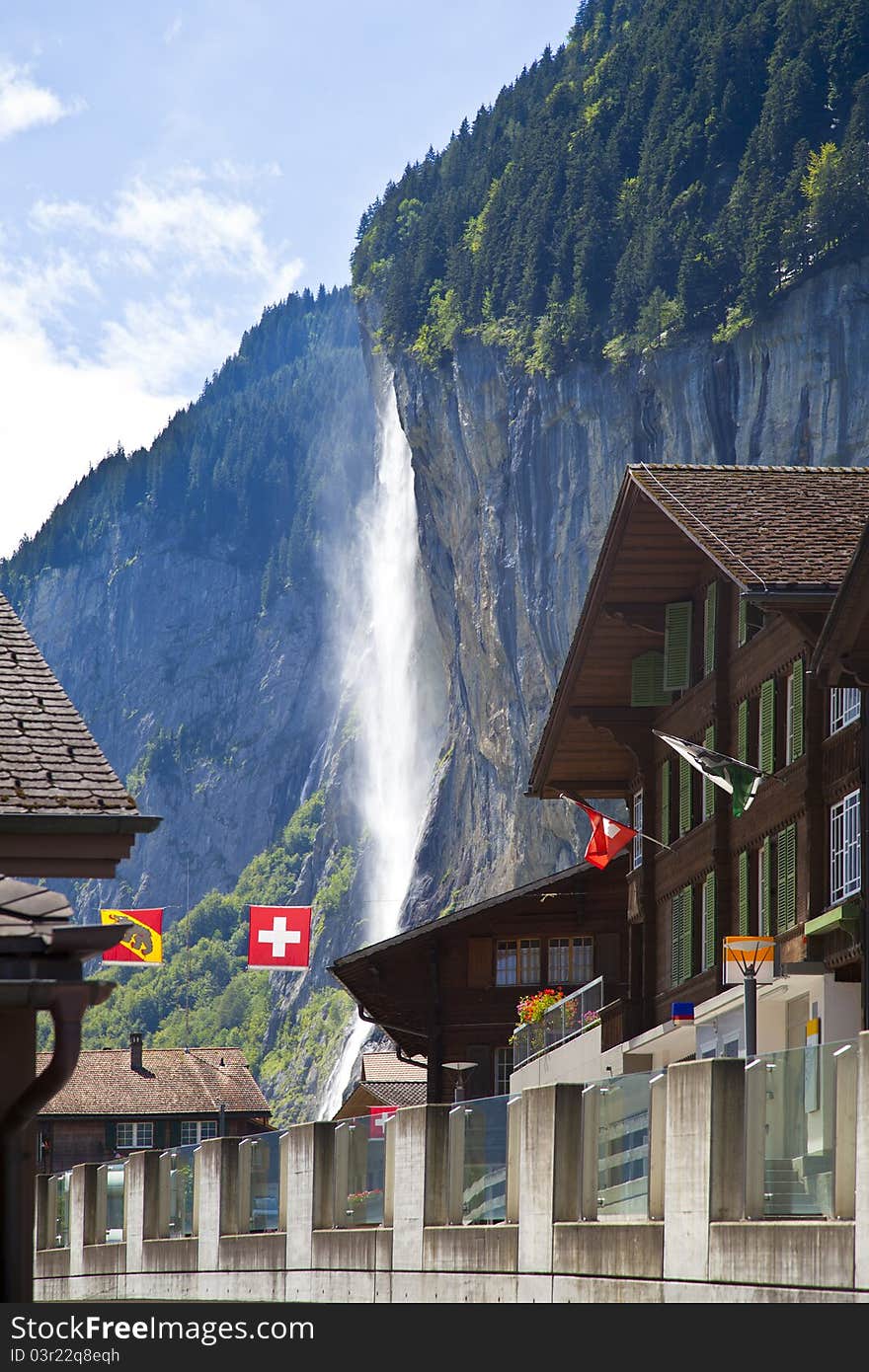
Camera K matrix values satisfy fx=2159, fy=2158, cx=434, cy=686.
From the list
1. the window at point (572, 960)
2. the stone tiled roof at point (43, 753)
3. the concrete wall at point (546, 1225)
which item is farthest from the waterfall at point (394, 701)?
the stone tiled roof at point (43, 753)

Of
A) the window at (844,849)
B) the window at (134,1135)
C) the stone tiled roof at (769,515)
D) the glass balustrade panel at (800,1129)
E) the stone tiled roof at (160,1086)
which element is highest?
the stone tiled roof at (769,515)

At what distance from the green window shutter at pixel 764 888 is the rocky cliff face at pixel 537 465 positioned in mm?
50628

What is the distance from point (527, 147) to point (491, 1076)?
7370 centimetres

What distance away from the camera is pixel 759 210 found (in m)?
87.4

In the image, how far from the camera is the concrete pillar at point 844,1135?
37.1ft

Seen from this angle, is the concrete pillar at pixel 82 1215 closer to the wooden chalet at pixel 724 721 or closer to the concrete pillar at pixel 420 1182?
the concrete pillar at pixel 420 1182

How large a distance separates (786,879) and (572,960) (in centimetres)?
1936

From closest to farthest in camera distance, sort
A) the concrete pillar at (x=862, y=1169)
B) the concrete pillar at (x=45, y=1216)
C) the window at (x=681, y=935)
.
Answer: the concrete pillar at (x=862, y=1169) < the concrete pillar at (x=45, y=1216) < the window at (x=681, y=935)

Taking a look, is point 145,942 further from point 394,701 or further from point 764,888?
point 394,701

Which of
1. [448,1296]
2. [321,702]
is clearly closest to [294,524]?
[321,702]

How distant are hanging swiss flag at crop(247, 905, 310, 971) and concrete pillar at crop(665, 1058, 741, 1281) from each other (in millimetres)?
31447

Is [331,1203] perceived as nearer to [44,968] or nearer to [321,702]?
[44,968]

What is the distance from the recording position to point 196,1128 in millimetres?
74000

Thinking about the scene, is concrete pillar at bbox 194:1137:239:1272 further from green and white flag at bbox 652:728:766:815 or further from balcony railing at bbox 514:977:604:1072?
balcony railing at bbox 514:977:604:1072
